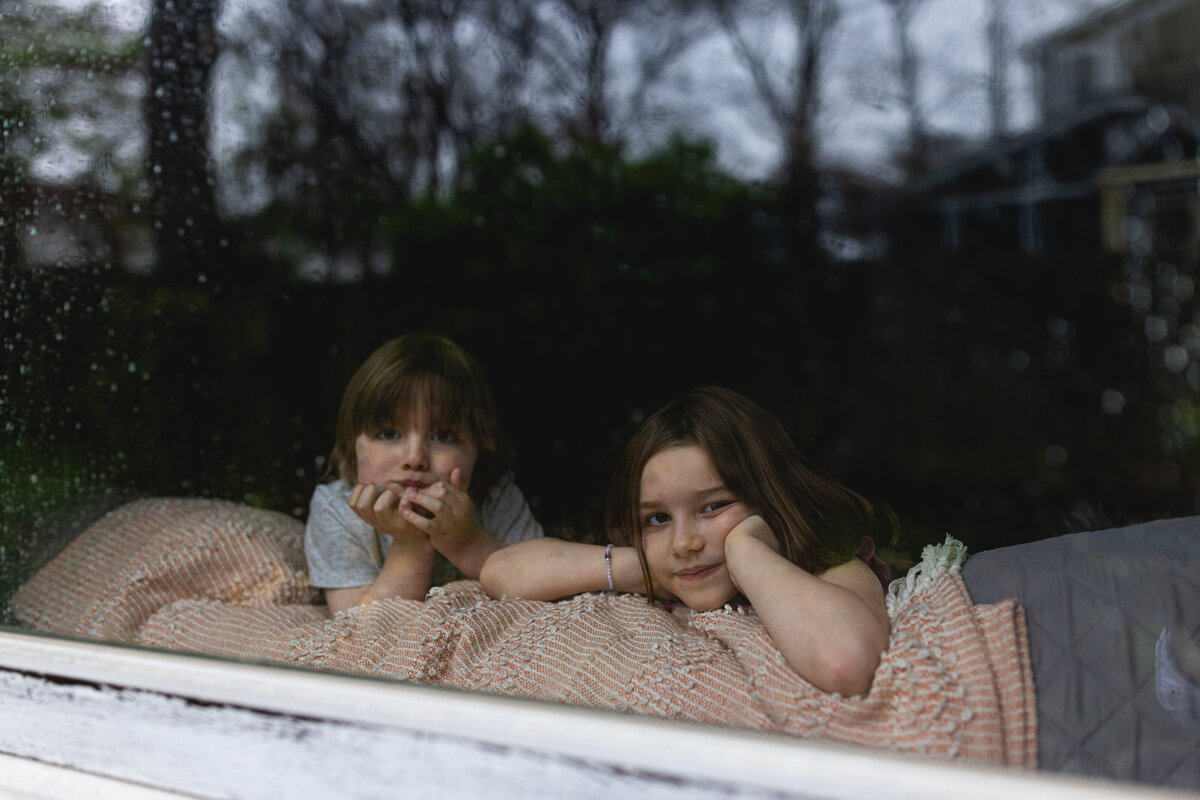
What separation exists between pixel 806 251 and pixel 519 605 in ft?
3.78

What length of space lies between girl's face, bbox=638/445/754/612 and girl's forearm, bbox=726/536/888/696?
0.07 m

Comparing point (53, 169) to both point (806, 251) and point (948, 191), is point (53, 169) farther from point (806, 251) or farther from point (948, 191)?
point (948, 191)

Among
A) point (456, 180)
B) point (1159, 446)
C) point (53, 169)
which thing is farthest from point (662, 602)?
point (1159, 446)

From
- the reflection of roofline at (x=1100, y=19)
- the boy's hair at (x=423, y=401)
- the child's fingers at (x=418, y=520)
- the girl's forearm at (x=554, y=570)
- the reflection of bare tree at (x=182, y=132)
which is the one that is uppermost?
the reflection of roofline at (x=1100, y=19)

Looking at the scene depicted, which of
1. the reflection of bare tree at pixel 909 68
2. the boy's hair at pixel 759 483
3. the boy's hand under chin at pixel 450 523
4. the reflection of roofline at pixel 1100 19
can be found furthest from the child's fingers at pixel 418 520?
the reflection of roofline at pixel 1100 19

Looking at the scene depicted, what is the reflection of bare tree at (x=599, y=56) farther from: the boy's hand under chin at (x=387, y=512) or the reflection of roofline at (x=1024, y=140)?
the boy's hand under chin at (x=387, y=512)

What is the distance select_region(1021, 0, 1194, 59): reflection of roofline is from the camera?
7.91ft

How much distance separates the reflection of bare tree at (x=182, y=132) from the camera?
158 centimetres

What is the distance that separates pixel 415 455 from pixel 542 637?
375mm

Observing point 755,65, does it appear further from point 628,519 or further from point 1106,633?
point 1106,633

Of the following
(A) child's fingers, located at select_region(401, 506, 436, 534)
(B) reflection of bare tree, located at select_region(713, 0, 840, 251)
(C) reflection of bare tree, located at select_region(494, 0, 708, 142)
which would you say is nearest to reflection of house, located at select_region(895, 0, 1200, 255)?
(B) reflection of bare tree, located at select_region(713, 0, 840, 251)

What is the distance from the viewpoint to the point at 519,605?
1051 mm

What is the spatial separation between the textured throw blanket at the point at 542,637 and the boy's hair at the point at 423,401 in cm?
19

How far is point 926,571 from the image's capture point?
86cm
